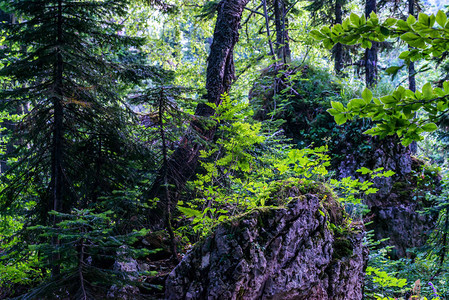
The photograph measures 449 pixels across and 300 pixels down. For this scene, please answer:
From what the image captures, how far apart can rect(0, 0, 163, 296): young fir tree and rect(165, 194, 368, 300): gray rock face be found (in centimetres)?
147

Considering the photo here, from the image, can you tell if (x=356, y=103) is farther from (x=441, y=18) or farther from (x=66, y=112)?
(x=66, y=112)

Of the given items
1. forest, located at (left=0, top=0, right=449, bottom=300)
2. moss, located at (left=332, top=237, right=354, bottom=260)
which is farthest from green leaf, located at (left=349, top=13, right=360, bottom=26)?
moss, located at (left=332, top=237, right=354, bottom=260)

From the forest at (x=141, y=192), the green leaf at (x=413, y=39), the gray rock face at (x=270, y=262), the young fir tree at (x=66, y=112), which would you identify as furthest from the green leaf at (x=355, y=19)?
the young fir tree at (x=66, y=112)

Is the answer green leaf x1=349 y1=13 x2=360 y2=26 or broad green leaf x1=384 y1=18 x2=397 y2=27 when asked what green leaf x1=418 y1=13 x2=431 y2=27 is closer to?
broad green leaf x1=384 y1=18 x2=397 y2=27

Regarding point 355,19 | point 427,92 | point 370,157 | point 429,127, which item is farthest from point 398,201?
point 355,19

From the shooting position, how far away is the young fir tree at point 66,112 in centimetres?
324

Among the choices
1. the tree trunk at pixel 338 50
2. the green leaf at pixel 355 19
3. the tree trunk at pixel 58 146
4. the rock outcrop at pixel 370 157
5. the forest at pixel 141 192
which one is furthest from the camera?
the tree trunk at pixel 338 50

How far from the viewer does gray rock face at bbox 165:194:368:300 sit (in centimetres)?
270

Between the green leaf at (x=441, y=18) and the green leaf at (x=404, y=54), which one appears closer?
the green leaf at (x=441, y=18)

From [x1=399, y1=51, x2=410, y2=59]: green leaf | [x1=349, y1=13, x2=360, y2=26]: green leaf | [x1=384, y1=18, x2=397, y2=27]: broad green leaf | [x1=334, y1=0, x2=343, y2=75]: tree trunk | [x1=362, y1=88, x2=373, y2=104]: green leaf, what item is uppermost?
[x1=334, y1=0, x2=343, y2=75]: tree trunk

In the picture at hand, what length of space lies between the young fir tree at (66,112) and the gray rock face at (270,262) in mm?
1473

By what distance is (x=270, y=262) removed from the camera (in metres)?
2.90

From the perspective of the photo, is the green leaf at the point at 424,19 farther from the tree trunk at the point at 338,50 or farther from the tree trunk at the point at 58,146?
the tree trunk at the point at 338,50

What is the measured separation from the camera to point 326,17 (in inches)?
519
